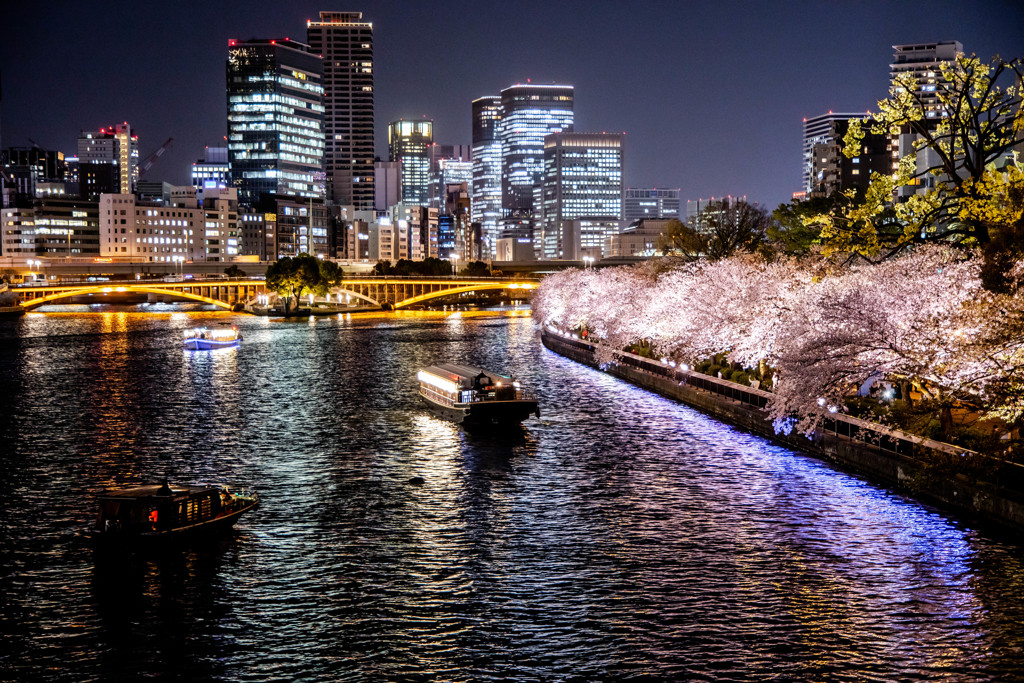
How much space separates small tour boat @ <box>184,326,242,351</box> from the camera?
351 ft

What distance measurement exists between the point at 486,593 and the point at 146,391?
52.0 meters

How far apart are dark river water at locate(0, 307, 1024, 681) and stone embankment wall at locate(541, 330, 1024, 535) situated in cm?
103

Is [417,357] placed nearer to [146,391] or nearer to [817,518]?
[146,391]

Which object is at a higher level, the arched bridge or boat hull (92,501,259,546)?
the arched bridge

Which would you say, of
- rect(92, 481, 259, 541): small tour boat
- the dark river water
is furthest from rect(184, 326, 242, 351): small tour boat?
rect(92, 481, 259, 541): small tour boat

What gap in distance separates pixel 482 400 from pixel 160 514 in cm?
2511

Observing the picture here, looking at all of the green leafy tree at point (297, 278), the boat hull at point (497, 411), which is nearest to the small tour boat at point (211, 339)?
the green leafy tree at point (297, 278)

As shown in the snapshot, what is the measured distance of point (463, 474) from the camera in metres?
44.9

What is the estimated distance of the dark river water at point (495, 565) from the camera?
25219 mm

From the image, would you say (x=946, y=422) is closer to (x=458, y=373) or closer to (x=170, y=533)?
(x=458, y=373)

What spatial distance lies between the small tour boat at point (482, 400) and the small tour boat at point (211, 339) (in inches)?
2184

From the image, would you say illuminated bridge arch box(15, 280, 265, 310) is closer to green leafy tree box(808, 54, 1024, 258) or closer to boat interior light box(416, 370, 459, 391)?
boat interior light box(416, 370, 459, 391)

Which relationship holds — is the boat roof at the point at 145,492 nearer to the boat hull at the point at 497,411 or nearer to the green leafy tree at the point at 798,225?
the boat hull at the point at 497,411

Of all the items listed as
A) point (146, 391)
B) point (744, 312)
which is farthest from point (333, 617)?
point (146, 391)
